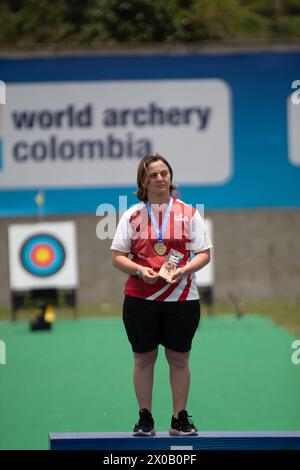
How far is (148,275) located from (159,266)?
0.28ft

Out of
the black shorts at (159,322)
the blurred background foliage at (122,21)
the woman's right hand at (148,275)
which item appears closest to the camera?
the woman's right hand at (148,275)

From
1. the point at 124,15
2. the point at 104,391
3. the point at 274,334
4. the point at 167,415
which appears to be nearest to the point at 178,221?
the point at 167,415

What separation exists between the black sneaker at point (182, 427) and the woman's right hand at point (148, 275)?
49 cm

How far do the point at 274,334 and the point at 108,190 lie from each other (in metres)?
2.96

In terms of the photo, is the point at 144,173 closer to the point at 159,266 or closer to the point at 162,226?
Result: the point at 162,226

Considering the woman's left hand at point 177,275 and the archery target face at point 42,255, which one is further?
the archery target face at point 42,255

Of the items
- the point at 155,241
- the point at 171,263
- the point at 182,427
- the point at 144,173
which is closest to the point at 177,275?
the point at 171,263

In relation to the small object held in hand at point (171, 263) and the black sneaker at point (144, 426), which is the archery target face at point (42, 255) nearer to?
the black sneaker at point (144, 426)

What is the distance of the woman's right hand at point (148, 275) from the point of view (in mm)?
4297

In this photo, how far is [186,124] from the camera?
11.8 meters

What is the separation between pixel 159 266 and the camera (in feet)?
14.4

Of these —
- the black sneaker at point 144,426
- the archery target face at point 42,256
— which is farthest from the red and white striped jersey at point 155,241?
the archery target face at point 42,256

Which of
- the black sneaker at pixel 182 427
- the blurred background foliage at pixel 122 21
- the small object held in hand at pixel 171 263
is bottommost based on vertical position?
the black sneaker at pixel 182 427
